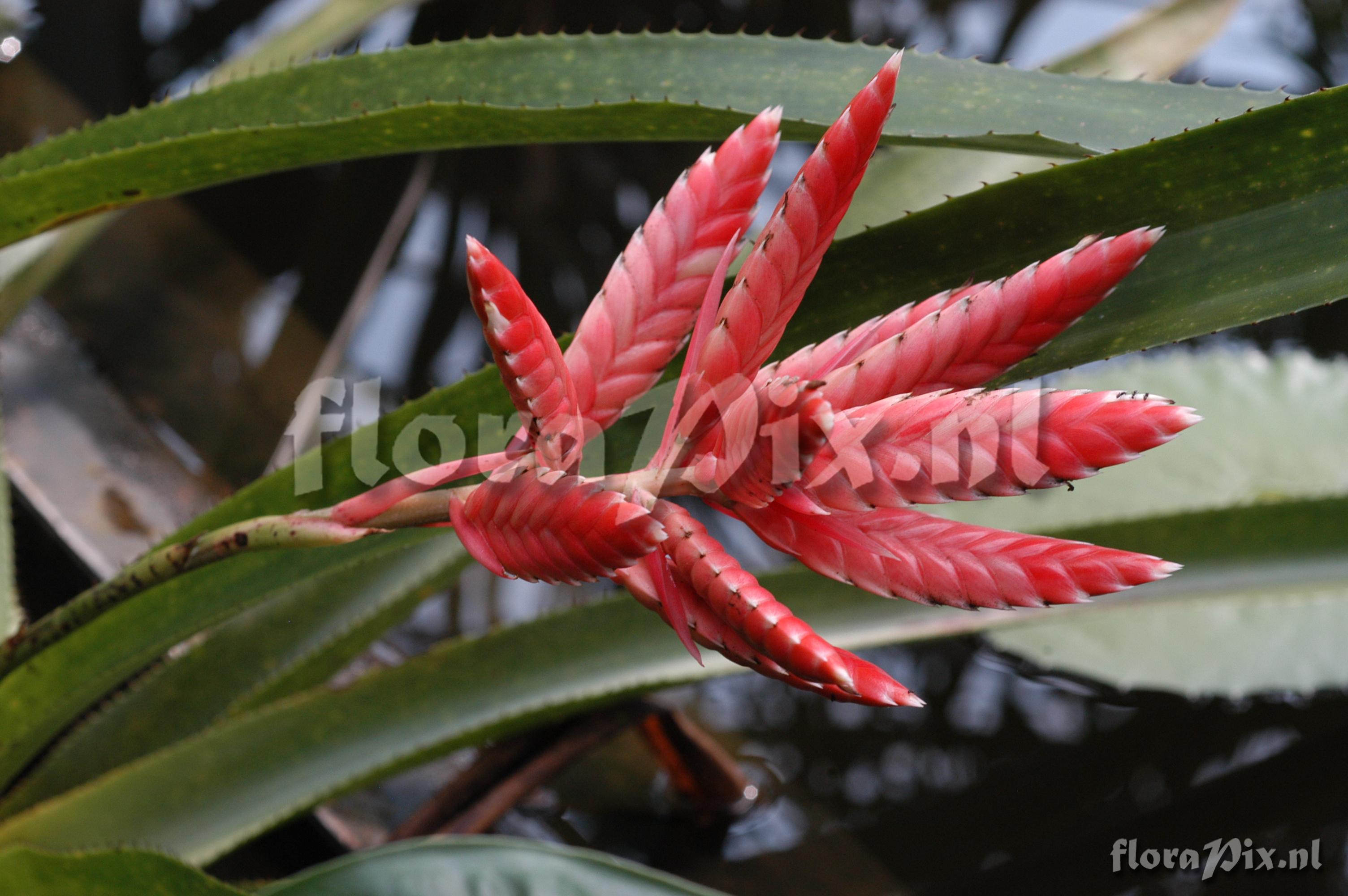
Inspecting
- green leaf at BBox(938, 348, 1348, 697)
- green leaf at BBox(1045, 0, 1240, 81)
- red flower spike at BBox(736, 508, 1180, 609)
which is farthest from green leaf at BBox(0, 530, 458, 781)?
green leaf at BBox(1045, 0, 1240, 81)

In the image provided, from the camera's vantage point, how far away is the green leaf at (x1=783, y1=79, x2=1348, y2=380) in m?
0.37

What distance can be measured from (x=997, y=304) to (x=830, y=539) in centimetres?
8

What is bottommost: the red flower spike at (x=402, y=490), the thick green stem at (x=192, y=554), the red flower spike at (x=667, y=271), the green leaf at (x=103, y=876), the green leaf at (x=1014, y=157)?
the green leaf at (x=103, y=876)

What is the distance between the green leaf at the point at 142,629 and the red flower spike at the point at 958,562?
0.78ft

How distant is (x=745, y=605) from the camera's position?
0.24m

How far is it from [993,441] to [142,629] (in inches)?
20.3

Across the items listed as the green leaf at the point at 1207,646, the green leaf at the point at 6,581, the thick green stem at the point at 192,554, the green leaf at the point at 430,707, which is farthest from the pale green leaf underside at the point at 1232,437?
the green leaf at the point at 6,581

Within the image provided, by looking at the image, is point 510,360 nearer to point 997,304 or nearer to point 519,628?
point 997,304

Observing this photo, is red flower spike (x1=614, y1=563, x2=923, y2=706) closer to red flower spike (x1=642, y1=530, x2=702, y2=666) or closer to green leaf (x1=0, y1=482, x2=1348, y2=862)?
red flower spike (x1=642, y1=530, x2=702, y2=666)

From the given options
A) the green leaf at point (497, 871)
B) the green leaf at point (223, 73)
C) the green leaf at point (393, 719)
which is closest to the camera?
the green leaf at point (497, 871)

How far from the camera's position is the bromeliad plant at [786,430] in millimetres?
225

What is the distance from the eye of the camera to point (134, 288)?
3.43 feet

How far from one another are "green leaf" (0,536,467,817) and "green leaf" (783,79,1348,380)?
0.43 metres

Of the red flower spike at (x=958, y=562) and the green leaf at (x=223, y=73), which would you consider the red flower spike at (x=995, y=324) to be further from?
the green leaf at (x=223, y=73)
